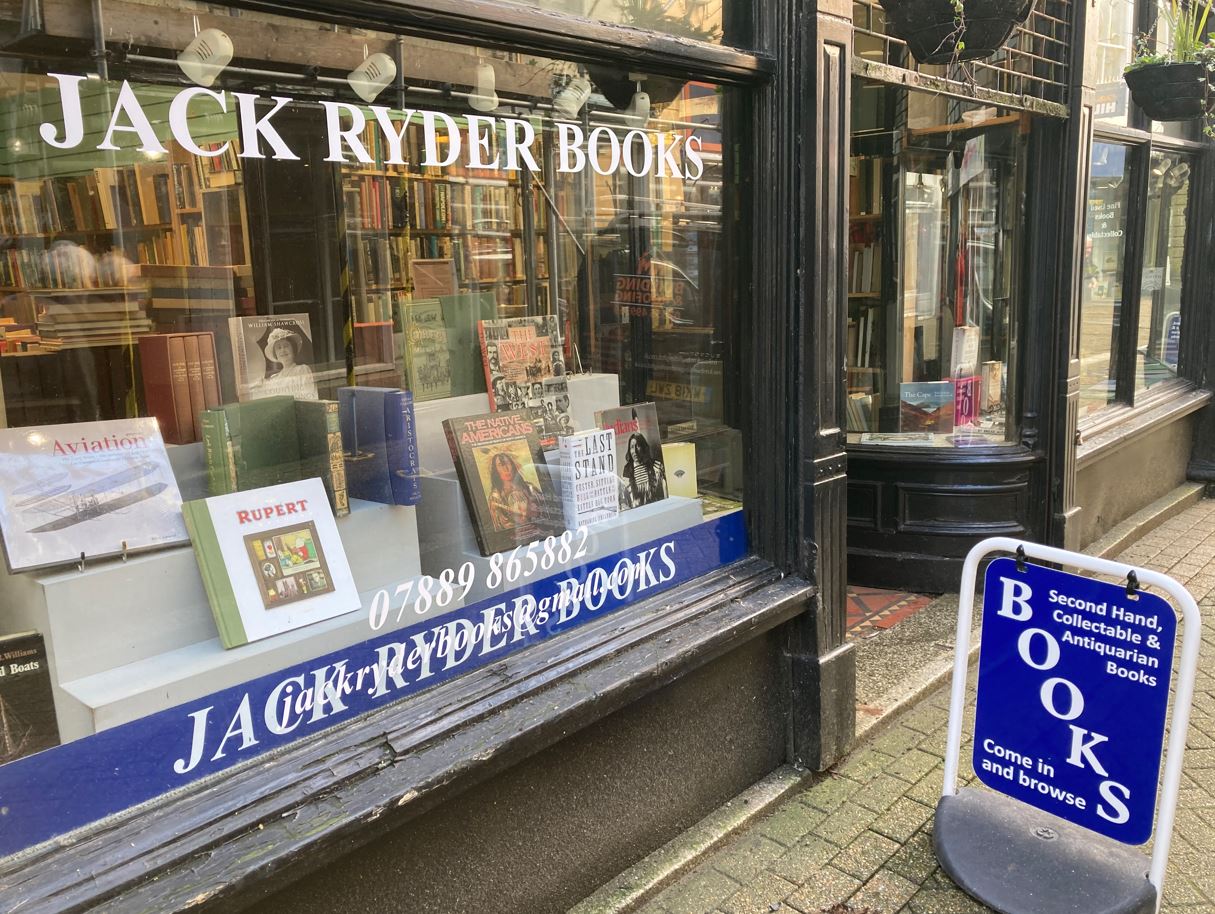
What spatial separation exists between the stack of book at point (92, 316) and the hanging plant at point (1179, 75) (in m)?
5.70

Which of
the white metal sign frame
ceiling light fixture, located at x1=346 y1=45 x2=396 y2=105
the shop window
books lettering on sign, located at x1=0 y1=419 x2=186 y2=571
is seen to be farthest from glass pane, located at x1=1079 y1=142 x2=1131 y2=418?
books lettering on sign, located at x1=0 y1=419 x2=186 y2=571

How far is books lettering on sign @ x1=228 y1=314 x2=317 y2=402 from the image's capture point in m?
2.70

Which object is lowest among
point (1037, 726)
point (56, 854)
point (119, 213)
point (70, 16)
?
point (1037, 726)

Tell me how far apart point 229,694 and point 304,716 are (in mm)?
192

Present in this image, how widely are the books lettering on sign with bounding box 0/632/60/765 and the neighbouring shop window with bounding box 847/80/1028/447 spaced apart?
4241 mm

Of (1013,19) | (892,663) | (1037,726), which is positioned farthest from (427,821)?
(1013,19)

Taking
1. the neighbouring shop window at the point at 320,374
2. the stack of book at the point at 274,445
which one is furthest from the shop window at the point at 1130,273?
the stack of book at the point at 274,445

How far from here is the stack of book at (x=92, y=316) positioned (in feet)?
9.73

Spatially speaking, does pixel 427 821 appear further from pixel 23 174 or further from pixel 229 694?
pixel 23 174

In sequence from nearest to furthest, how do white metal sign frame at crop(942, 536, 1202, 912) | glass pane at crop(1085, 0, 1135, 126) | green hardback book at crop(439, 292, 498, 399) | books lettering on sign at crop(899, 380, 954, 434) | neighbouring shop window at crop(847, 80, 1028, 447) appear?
white metal sign frame at crop(942, 536, 1202, 912) → green hardback book at crop(439, 292, 498, 399) → neighbouring shop window at crop(847, 80, 1028, 447) → books lettering on sign at crop(899, 380, 954, 434) → glass pane at crop(1085, 0, 1135, 126)

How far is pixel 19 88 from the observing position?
2.23 m

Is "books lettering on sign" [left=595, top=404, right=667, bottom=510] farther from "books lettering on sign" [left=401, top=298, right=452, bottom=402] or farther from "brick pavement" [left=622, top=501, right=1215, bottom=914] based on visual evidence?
"brick pavement" [left=622, top=501, right=1215, bottom=914]

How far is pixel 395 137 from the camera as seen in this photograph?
8.64ft

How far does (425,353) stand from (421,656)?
104 centimetres
